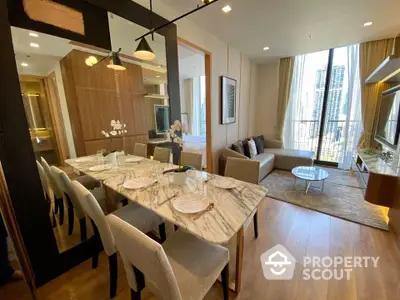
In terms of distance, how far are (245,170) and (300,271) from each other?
3.42 feet

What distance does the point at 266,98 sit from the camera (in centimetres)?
510

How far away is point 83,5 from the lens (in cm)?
168

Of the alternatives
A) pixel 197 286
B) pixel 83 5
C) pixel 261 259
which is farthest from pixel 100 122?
pixel 261 259

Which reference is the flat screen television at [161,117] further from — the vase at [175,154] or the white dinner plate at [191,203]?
the white dinner plate at [191,203]

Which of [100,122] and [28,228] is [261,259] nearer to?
[28,228]

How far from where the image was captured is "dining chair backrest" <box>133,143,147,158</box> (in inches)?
98.2

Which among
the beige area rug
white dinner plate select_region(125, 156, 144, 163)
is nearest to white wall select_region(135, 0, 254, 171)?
the beige area rug

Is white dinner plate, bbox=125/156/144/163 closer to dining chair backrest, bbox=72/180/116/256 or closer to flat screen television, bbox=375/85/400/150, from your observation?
dining chair backrest, bbox=72/180/116/256

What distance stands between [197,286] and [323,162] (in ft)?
15.8

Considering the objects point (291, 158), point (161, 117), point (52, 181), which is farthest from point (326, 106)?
point (52, 181)

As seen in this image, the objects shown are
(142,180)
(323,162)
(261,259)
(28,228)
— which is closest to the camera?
(28,228)

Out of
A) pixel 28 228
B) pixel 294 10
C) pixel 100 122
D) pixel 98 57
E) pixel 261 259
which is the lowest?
pixel 261 259

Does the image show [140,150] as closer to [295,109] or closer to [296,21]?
[296,21]

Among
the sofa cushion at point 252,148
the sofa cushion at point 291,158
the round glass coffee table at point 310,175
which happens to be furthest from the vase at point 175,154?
the sofa cushion at point 291,158
